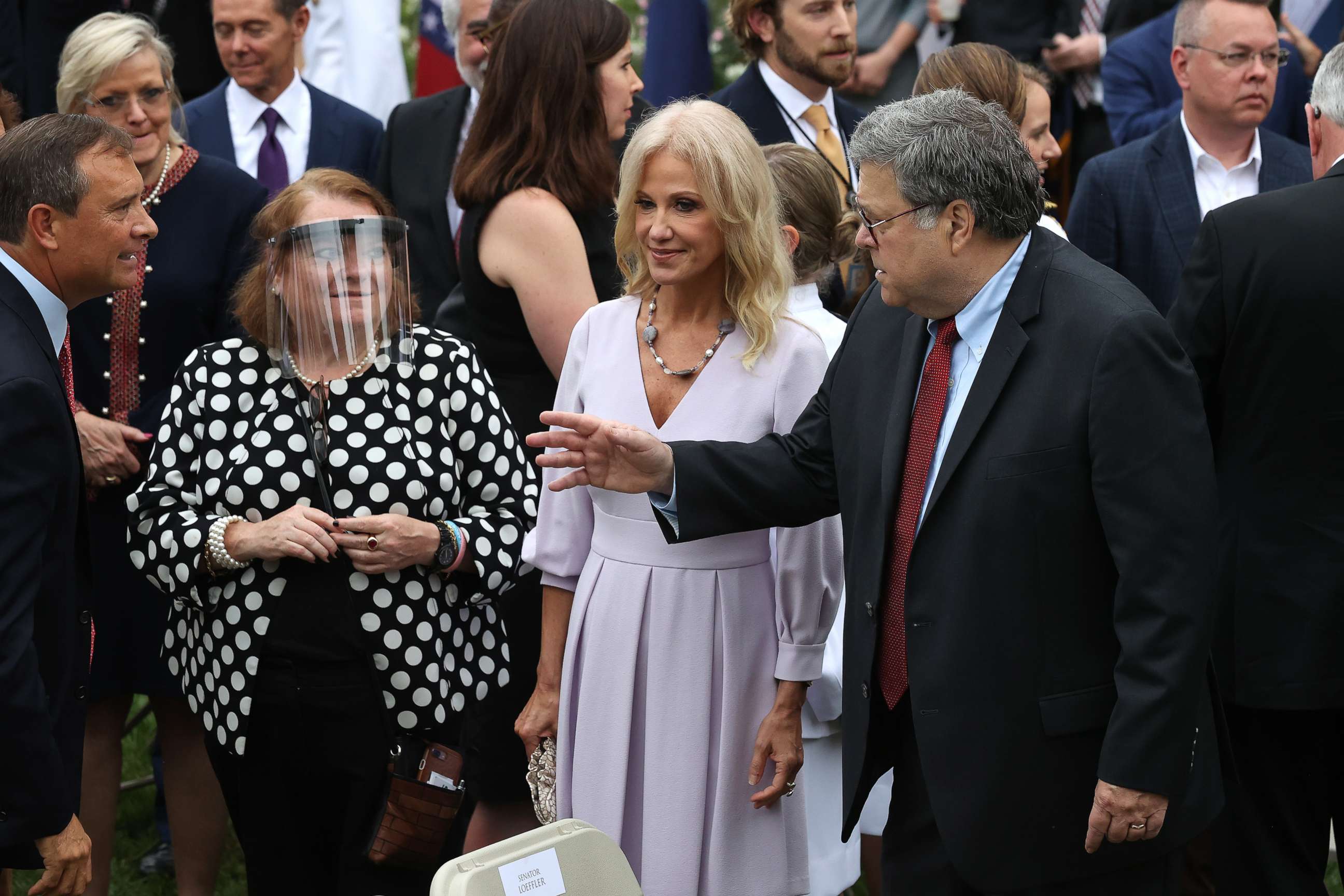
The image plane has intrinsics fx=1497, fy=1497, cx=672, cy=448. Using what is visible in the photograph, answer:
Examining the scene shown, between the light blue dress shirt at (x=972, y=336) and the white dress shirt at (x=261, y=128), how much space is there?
3445 millimetres

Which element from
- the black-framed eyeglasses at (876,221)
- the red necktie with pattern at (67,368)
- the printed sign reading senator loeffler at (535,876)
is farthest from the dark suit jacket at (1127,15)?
the printed sign reading senator loeffler at (535,876)

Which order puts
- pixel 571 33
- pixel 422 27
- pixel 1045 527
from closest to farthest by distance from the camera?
pixel 1045 527, pixel 571 33, pixel 422 27

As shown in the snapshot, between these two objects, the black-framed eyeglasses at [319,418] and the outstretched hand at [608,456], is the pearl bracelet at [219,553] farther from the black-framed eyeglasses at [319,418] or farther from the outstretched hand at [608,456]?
the outstretched hand at [608,456]

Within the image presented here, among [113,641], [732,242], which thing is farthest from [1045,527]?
[113,641]

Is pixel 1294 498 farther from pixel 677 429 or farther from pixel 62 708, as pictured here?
pixel 62 708

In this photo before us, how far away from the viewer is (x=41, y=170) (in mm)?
3145

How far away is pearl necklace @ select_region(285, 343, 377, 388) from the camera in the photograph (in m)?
3.37

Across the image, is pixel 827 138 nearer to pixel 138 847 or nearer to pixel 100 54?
pixel 100 54

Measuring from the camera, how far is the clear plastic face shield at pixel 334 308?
133 inches

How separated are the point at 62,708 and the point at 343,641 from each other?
1.92 feet

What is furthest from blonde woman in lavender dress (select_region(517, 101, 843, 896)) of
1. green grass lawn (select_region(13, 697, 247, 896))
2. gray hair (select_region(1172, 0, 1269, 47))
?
gray hair (select_region(1172, 0, 1269, 47))

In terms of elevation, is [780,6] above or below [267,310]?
above

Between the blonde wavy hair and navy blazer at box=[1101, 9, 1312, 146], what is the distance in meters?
3.51

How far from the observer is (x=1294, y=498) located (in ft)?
11.4
